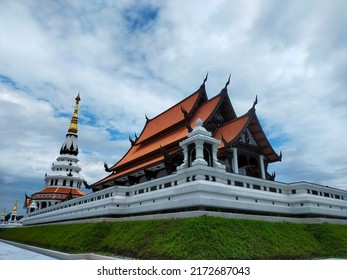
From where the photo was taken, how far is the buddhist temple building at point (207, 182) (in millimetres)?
13008

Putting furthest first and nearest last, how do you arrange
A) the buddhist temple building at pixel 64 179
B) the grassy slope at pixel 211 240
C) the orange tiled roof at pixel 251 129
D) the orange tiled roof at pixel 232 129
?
the buddhist temple building at pixel 64 179, the orange tiled roof at pixel 251 129, the orange tiled roof at pixel 232 129, the grassy slope at pixel 211 240

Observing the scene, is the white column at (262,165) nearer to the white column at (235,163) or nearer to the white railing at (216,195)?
the white column at (235,163)

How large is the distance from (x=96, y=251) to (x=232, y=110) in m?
14.5

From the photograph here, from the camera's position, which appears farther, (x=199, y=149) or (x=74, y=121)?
(x=74, y=121)

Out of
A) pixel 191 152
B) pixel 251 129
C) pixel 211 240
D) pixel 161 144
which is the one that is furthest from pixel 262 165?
pixel 211 240

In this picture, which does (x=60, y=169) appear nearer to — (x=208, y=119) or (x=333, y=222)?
(x=208, y=119)

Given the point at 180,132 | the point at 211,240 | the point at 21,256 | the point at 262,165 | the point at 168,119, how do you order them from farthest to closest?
the point at 168,119 → the point at 180,132 → the point at 262,165 → the point at 21,256 → the point at 211,240

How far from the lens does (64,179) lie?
1841 inches

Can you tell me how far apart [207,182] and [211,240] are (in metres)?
3.14

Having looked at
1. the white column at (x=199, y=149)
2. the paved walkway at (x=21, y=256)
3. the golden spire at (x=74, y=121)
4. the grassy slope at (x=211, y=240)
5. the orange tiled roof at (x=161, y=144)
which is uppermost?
the golden spire at (x=74, y=121)

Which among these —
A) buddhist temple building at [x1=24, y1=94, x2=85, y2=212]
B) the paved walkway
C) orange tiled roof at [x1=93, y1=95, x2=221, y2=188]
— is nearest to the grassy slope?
the paved walkway

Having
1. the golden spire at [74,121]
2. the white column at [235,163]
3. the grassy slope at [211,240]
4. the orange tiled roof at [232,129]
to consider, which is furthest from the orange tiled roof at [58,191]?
the white column at [235,163]

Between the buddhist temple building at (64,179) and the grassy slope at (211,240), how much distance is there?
97.8 feet

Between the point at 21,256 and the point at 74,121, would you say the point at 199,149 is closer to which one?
the point at 21,256
